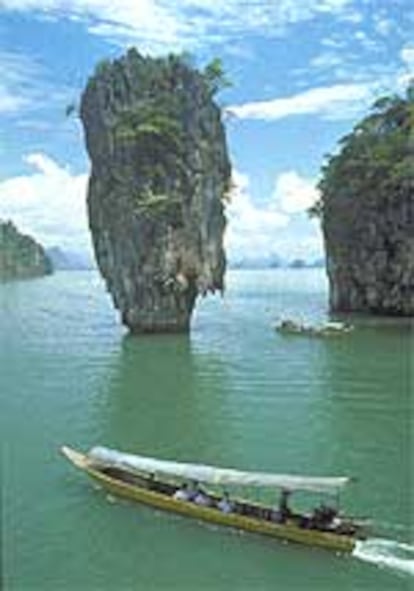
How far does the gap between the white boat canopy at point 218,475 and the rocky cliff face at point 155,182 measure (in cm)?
3432

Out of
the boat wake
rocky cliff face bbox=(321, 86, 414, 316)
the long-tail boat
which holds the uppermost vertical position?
rocky cliff face bbox=(321, 86, 414, 316)

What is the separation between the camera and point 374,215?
7375 centimetres

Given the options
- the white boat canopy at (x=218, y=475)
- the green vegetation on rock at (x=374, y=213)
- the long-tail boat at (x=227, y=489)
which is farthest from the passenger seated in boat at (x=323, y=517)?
the green vegetation on rock at (x=374, y=213)

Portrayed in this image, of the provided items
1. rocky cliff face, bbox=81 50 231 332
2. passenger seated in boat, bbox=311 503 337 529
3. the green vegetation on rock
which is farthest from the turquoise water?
the green vegetation on rock

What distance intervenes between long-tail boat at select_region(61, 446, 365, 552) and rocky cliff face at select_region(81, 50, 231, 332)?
3407 centimetres

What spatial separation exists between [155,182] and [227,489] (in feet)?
120

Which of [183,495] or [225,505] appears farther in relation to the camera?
[183,495]

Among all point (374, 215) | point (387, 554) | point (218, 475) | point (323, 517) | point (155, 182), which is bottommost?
point (387, 554)

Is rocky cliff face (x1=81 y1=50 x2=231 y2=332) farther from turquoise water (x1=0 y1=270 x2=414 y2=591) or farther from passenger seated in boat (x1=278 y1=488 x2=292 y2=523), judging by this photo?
passenger seated in boat (x1=278 y1=488 x2=292 y2=523)

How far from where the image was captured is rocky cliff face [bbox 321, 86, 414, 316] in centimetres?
7000

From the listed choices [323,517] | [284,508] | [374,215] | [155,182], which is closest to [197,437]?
[284,508]

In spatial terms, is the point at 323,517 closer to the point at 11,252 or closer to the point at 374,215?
the point at 374,215

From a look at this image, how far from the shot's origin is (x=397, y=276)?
2778 inches

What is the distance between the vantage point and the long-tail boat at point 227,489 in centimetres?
2205
